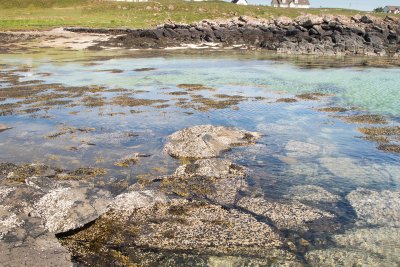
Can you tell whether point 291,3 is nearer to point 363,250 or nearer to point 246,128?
point 246,128

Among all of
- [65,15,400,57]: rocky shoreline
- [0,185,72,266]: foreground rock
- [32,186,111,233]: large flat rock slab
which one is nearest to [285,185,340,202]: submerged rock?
[32,186,111,233]: large flat rock slab

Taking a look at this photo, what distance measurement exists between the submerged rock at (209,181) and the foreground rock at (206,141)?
1.05 metres

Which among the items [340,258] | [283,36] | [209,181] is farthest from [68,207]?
[283,36]

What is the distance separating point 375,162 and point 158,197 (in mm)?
7280

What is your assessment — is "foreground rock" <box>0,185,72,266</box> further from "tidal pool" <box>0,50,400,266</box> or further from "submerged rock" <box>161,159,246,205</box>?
"submerged rock" <box>161,159,246,205</box>

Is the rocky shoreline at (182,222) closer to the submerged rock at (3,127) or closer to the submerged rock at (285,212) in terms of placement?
the submerged rock at (285,212)

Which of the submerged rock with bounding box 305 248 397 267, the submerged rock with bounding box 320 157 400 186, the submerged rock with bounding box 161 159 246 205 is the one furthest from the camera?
the submerged rock with bounding box 320 157 400 186

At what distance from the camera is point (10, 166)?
10.7m

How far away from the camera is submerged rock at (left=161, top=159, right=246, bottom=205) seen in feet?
30.0

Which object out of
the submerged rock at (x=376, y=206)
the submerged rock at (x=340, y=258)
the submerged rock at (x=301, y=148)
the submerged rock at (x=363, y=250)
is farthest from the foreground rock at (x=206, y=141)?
the submerged rock at (x=340, y=258)

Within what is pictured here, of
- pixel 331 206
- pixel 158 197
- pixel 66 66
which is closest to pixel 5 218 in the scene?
pixel 158 197

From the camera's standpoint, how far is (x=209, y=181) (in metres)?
9.88

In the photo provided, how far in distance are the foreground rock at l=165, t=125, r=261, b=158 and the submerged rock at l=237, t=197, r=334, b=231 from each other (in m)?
3.42

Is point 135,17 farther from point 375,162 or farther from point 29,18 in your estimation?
point 375,162
